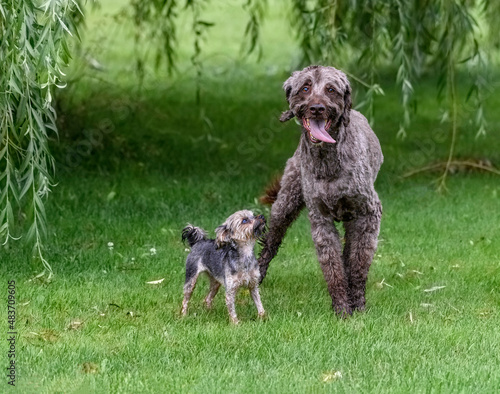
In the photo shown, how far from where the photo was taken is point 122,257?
7496 millimetres

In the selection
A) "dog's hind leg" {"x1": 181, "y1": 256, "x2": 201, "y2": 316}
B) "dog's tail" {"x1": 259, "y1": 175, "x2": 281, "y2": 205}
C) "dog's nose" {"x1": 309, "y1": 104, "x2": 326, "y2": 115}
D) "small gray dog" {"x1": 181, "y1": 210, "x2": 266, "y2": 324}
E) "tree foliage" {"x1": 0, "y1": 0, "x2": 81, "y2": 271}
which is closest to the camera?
"dog's nose" {"x1": 309, "y1": 104, "x2": 326, "y2": 115}

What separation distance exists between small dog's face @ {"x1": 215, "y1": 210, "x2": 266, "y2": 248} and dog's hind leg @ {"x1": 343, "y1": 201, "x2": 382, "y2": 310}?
2.31 ft

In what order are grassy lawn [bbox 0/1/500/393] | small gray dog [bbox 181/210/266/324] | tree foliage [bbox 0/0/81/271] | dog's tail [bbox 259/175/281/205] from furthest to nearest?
dog's tail [bbox 259/175/281/205]
tree foliage [bbox 0/0/81/271]
small gray dog [bbox 181/210/266/324]
grassy lawn [bbox 0/1/500/393]

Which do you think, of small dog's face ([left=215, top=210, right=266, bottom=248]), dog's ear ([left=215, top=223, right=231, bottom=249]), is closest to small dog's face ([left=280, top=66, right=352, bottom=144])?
small dog's face ([left=215, top=210, right=266, bottom=248])

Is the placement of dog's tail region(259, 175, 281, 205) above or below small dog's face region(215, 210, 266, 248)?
below

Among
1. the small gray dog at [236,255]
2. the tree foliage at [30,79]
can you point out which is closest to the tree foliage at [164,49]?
the tree foliage at [30,79]

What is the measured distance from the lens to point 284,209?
677cm

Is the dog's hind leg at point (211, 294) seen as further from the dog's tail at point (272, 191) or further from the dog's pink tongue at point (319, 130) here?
the dog's pink tongue at point (319, 130)

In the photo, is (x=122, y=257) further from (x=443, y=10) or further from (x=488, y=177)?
(x=488, y=177)

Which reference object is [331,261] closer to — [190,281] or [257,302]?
[257,302]

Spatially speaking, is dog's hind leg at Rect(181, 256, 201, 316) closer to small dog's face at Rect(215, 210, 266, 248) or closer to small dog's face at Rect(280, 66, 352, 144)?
small dog's face at Rect(215, 210, 266, 248)

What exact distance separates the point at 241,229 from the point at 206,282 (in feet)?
4.10

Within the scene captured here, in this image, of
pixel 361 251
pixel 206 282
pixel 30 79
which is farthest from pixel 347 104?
pixel 30 79

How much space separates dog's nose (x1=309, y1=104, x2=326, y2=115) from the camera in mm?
5668
